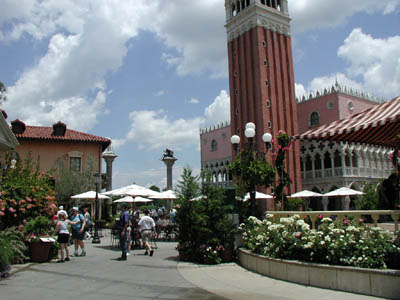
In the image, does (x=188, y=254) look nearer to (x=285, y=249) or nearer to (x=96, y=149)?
(x=285, y=249)

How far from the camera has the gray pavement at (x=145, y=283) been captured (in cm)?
680

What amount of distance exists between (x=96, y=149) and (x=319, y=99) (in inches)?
1110

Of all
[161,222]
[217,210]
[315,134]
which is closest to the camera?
[315,134]

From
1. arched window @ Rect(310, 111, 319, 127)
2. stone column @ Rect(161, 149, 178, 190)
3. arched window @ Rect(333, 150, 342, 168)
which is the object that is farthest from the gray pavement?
arched window @ Rect(310, 111, 319, 127)

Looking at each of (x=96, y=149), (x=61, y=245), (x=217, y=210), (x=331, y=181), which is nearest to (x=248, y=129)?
(x=217, y=210)

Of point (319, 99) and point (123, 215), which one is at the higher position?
point (319, 99)

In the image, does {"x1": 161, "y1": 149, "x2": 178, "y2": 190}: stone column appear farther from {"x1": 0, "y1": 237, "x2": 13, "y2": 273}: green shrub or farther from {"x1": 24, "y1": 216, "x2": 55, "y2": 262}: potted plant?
{"x1": 0, "y1": 237, "x2": 13, "y2": 273}: green shrub

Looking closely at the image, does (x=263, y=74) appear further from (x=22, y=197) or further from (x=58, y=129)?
(x=22, y=197)

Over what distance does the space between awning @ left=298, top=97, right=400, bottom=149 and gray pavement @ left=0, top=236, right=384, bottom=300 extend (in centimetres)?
323

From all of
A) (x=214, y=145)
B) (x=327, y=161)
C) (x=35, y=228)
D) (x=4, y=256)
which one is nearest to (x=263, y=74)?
(x=327, y=161)

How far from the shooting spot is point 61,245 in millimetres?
11492

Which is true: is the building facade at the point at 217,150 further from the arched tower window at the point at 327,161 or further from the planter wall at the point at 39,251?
the planter wall at the point at 39,251

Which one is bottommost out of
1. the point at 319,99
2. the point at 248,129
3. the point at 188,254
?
the point at 188,254

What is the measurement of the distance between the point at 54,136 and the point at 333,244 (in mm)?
32046
